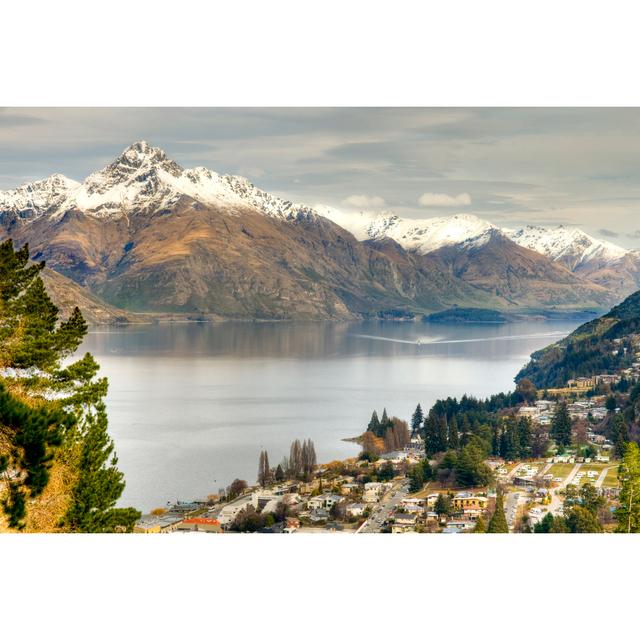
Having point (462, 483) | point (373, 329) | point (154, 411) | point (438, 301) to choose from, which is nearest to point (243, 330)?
point (373, 329)

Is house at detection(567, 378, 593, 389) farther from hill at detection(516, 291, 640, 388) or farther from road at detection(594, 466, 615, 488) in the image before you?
road at detection(594, 466, 615, 488)

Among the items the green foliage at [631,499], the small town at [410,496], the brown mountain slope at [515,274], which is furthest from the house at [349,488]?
the brown mountain slope at [515,274]

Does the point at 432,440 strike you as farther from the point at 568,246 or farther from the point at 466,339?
the point at 568,246

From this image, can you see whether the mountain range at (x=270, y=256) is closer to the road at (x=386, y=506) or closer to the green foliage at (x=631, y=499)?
the road at (x=386, y=506)

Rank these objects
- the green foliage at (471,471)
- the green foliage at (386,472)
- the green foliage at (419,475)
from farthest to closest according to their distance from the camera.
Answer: the green foliage at (386,472)
the green foliage at (419,475)
the green foliage at (471,471)

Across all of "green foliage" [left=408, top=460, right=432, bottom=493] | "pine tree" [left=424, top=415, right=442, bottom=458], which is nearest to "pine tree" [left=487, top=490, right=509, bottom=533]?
"green foliage" [left=408, top=460, right=432, bottom=493]

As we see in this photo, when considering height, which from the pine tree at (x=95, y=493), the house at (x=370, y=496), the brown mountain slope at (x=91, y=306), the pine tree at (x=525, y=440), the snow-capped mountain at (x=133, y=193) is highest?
the snow-capped mountain at (x=133, y=193)
